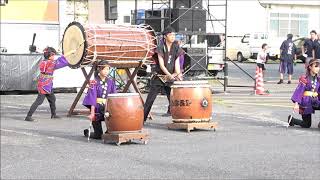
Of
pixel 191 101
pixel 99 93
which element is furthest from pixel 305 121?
pixel 99 93

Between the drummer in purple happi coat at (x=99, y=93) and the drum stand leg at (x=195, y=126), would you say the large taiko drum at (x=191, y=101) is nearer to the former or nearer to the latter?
the drum stand leg at (x=195, y=126)

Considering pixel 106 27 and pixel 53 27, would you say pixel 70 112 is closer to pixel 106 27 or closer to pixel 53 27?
pixel 106 27

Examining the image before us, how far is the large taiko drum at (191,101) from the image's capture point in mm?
12375

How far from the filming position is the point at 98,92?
1150 cm

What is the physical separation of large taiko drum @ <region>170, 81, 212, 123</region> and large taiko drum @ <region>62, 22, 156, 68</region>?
2.10 m

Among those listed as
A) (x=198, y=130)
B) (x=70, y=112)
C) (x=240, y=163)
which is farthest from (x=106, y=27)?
(x=240, y=163)

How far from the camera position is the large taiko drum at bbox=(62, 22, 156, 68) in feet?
45.5

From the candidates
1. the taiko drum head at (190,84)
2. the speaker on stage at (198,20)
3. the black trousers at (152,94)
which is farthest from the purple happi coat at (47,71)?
the speaker on stage at (198,20)

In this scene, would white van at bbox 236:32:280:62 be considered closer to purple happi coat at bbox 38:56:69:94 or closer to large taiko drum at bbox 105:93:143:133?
purple happi coat at bbox 38:56:69:94

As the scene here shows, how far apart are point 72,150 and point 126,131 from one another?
0.93 metres

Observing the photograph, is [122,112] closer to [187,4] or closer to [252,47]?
[187,4]

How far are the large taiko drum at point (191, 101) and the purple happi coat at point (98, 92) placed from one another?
1.41 m

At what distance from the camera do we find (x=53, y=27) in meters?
27.3

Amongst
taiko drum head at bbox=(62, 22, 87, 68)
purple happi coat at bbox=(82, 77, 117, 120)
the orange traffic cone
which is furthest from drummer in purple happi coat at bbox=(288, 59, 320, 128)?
the orange traffic cone
